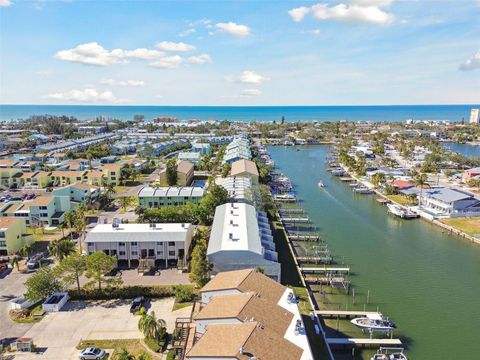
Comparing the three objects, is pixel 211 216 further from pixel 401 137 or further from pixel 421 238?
pixel 401 137

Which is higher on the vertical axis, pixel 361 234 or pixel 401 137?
pixel 401 137

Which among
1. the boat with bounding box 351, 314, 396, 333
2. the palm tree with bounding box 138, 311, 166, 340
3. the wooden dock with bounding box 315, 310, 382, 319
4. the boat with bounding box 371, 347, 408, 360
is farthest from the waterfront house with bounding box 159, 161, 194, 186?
the boat with bounding box 371, 347, 408, 360

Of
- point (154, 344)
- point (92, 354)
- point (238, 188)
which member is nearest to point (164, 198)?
point (238, 188)

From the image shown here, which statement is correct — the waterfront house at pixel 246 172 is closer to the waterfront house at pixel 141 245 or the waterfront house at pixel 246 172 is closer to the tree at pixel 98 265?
the waterfront house at pixel 141 245

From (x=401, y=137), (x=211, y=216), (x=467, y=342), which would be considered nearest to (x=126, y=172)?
(x=211, y=216)

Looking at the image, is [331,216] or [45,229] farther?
[331,216]

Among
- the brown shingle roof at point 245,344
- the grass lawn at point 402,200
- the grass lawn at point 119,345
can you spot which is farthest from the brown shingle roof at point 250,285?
the grass lawn at point 402,200

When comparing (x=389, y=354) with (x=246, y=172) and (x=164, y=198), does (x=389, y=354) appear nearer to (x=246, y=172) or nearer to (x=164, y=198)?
(x=164, y=198)
